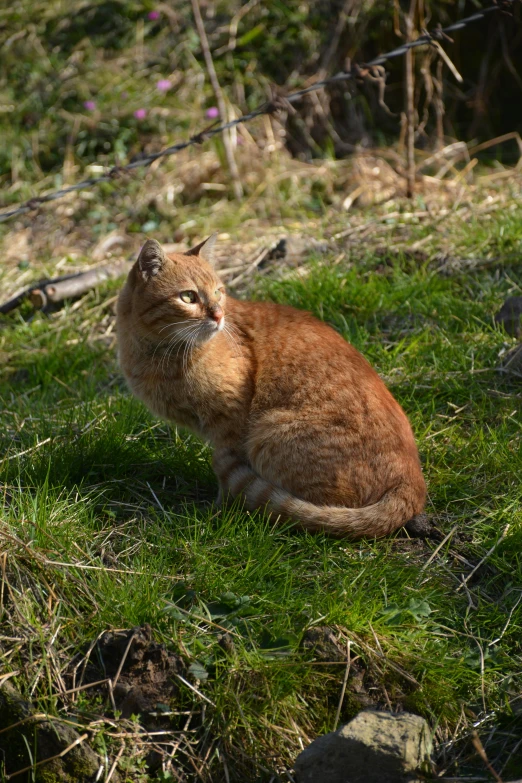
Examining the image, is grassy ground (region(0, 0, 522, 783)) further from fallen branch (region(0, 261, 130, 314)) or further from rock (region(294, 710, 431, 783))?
rock (region(294, 710, 431, 783))

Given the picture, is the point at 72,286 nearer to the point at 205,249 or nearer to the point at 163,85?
the point at 205,249

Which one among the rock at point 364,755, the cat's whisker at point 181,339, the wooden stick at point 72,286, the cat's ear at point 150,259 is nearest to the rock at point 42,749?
the rock at point 364,755

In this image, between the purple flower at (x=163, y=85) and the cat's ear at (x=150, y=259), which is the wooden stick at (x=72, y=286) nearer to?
→ the cat's ear at (x=150, y=259)

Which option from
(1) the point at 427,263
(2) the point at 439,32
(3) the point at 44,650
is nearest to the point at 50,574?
(3) the point at 44,650

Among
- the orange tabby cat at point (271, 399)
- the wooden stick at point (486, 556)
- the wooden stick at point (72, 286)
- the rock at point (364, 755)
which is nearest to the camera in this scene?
the rock at point (364, 755)

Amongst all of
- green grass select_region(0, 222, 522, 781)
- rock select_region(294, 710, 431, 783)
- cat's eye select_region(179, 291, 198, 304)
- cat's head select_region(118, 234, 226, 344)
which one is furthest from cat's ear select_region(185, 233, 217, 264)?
rock select_region(294, 710, 431, 783)

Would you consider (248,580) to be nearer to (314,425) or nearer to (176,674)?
(176,674)

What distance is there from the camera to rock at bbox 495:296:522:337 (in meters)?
4.53

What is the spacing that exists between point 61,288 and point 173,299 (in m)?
2.44

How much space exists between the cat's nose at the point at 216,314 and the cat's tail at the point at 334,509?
2.20ft

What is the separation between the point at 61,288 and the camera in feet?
18.7

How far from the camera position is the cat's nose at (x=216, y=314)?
344cm

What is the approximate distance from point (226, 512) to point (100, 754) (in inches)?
43.0

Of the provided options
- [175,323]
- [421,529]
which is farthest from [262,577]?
[175,323]
